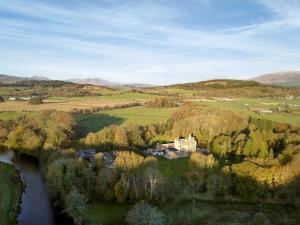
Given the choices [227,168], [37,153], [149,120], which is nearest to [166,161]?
[227,168]

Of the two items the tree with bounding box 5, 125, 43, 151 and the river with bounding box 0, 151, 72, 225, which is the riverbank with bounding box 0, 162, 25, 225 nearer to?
the river with bounding box 0, 151, 72, 225

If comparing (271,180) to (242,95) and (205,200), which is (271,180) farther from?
(242,95)

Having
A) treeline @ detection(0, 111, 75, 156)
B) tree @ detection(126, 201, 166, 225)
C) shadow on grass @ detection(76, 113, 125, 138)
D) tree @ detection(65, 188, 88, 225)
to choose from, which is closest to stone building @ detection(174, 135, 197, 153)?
treeline @ detection(0, 111, 75, 156)

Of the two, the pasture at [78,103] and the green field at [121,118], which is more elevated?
Answer: the pasture at [78,103]

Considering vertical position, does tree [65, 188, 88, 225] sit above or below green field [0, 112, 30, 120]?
below

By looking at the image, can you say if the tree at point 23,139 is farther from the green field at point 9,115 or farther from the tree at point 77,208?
the tree at point 77,208

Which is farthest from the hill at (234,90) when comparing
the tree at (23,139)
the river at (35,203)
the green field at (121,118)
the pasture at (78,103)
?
the river at (35,203)
